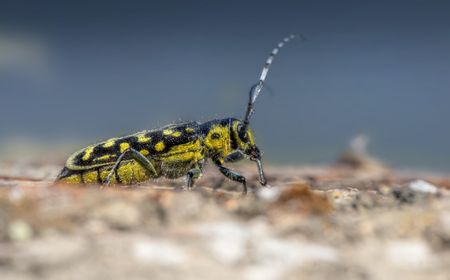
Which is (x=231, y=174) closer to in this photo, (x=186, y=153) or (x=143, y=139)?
(x=186, y=153)

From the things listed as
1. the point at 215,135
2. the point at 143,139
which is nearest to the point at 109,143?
the point at 143,139

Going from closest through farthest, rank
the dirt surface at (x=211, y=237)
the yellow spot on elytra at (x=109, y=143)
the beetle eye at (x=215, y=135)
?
the dirt surface at (x=211, y=237) < the yellow spot on elytra at (x=109, y=143) < the beetle eye at (x=215, y=135)

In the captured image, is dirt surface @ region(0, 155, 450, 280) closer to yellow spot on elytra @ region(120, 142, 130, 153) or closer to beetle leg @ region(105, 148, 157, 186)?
beetle leg @ region(105, 148, 157, 186)

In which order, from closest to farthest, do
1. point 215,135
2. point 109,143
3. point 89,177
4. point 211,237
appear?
point 211,237
point 89,177
point 109,143
point 215,135

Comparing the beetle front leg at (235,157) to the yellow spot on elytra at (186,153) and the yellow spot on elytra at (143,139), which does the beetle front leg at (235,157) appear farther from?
the yellow spot on elytra at (143,139)

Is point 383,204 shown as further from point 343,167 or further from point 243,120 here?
point 343,167

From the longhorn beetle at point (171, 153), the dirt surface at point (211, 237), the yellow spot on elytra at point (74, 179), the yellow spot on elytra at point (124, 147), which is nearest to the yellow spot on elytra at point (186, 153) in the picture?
the longhorn beetle at point (171, 153)
